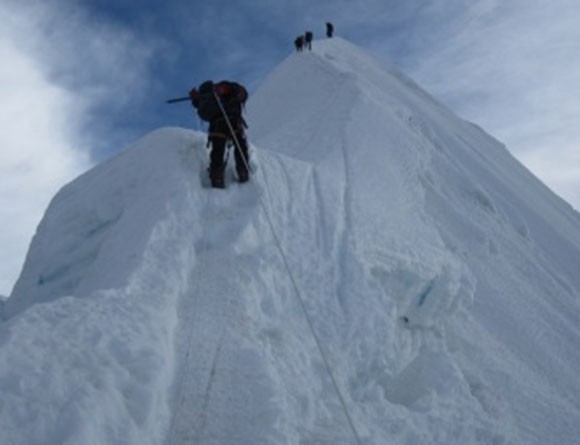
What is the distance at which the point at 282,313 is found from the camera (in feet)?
20.7

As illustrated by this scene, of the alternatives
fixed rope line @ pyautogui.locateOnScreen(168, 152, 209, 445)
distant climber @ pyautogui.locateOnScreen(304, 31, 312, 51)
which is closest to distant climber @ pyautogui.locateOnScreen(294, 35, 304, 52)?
distant climber @ pyautogui.locateOnScreen(304, 31, 312, 51)

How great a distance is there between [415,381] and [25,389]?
4478mm

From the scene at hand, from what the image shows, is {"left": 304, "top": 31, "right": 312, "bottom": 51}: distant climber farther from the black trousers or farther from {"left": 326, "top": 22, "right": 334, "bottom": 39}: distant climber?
the black trousers

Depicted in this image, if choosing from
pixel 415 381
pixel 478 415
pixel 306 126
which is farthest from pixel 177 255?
pixel 306 126

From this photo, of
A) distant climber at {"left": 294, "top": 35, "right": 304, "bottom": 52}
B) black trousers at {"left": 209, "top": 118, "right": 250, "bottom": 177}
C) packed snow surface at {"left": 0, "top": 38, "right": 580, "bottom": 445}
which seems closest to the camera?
packed snow surface at {"left": 0, "top": 38, "right": 580, "bottom": 445}

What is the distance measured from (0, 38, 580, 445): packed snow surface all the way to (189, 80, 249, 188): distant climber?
21cm

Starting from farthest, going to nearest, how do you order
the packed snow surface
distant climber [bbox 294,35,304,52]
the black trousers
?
distant climber [bbox 294,35,304,52]
the black trousers
the packed snow surface

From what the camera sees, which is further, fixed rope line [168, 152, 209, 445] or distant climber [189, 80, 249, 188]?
distant climber [189, 80, 249, 188]

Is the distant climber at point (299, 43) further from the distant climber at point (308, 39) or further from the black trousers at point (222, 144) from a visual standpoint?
the black trousers at point (222, 144)

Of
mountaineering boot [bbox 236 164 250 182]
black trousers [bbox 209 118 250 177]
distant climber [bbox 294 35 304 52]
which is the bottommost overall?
mountaineering boot [bbox 236 164 250 182]

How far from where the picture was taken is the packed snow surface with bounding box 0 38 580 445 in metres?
4.61

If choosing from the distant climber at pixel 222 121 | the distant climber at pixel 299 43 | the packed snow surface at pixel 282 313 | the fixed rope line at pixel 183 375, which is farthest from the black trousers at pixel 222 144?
the distant climber at pixel 299 43

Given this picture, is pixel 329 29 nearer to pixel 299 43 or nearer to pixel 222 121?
pixel 299 43

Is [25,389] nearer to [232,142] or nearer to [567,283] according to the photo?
[232,142]
